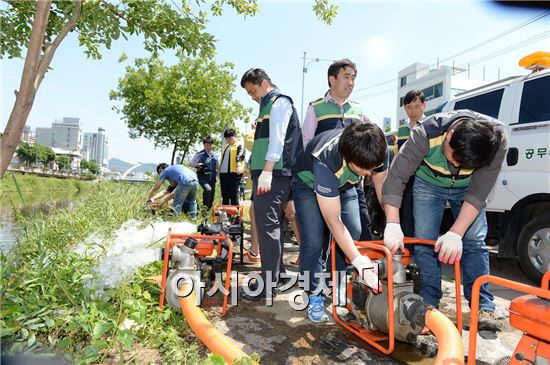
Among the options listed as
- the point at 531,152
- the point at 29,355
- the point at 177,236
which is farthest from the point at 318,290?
the point at 531,152

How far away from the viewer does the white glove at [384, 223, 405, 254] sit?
236 cm

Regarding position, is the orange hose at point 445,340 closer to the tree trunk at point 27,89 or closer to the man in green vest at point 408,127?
the man in green vest at point 408,127

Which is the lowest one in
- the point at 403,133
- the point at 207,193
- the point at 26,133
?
the point at 207,193

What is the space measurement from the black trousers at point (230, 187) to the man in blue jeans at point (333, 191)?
12.5 ft

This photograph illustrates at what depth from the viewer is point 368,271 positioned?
7.30 feet

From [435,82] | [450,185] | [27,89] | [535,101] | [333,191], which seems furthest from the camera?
[435,82]

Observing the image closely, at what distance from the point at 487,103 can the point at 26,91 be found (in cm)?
443

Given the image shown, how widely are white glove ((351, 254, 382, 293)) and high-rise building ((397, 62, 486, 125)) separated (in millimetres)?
40355

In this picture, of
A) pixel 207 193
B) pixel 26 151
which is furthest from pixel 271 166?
pixel 26 151

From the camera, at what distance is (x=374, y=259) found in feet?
8.29

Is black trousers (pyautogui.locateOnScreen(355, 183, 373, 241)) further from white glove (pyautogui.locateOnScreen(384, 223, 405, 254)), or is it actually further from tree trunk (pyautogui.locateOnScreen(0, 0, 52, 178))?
tree trunk (pyautogui.locateOnScreen(0, 0, 52, 178))

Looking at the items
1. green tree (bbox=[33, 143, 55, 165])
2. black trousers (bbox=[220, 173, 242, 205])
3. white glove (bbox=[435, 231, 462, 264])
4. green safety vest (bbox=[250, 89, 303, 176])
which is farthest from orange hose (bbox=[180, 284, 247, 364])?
green tree (bbox=[33, 143, 55, 165])

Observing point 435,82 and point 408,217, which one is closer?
point 408,217

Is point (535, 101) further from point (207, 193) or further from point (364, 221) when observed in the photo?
point (207, 193)
